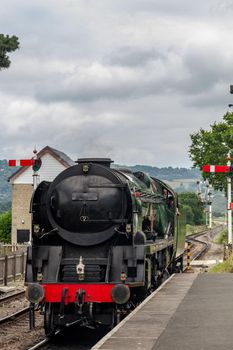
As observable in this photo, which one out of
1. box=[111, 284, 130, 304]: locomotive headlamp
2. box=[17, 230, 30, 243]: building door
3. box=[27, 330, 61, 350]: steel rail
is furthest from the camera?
box=[17, 230, 30, 243]: building door

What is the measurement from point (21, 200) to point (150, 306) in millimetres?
41234

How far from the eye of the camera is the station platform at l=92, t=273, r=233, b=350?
9134 mm

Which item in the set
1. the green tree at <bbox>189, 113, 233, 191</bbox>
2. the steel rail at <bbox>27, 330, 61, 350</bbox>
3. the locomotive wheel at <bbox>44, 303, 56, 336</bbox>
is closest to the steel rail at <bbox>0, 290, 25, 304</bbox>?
the steel rail at <bbox>27, 330, 61, 350</bbox>

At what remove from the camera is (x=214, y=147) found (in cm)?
4662

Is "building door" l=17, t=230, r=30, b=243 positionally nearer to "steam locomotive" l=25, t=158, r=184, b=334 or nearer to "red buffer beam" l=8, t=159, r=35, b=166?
"red buffer beam" l=8, t=159, r=35, b=166

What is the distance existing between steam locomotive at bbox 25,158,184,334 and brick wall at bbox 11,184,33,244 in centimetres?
3907

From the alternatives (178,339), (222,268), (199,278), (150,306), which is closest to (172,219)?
(199,278)

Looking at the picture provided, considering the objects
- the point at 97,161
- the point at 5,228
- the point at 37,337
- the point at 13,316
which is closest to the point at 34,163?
the point at 13,316

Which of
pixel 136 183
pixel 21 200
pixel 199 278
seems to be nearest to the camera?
pixel 136 183

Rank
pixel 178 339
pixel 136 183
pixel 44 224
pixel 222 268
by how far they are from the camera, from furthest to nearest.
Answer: pixel 222 268, pixel 136 183, pixel 44 224, pixel 178 339

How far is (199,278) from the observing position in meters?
19.0

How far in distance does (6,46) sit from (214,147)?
90.2ft

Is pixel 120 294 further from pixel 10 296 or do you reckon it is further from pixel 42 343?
pixel 10 296

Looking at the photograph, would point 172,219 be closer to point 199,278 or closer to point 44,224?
Result: point 199,278
